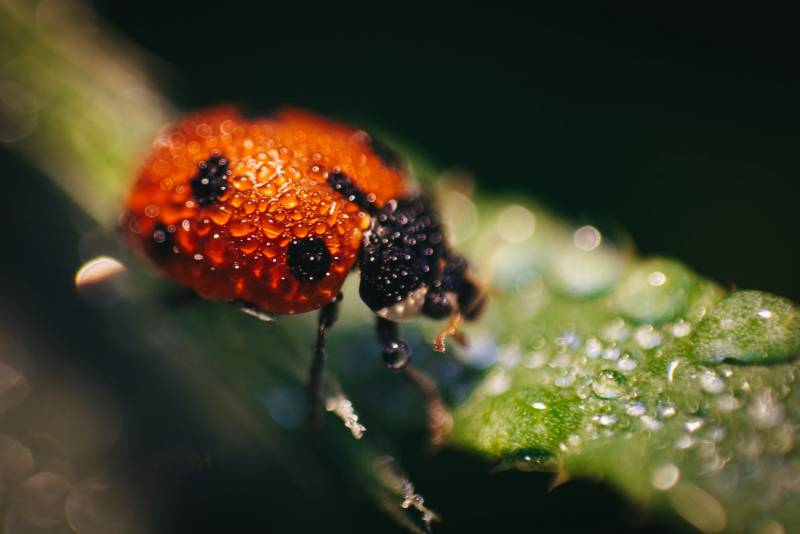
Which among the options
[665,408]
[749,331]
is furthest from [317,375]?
[749,331]

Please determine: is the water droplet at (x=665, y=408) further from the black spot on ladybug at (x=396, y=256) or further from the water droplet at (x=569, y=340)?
the black spot on ladybug at (x=396, y=256)

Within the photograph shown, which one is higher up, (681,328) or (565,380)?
(681,328)

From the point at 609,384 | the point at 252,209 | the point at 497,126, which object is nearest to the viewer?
the point at 609,384

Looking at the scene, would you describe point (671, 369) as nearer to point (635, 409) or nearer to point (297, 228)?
point (635, 409)

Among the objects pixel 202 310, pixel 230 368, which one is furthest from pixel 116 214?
pixel 230 368

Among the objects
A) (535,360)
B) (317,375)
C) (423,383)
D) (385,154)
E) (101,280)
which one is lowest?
(101,280)
